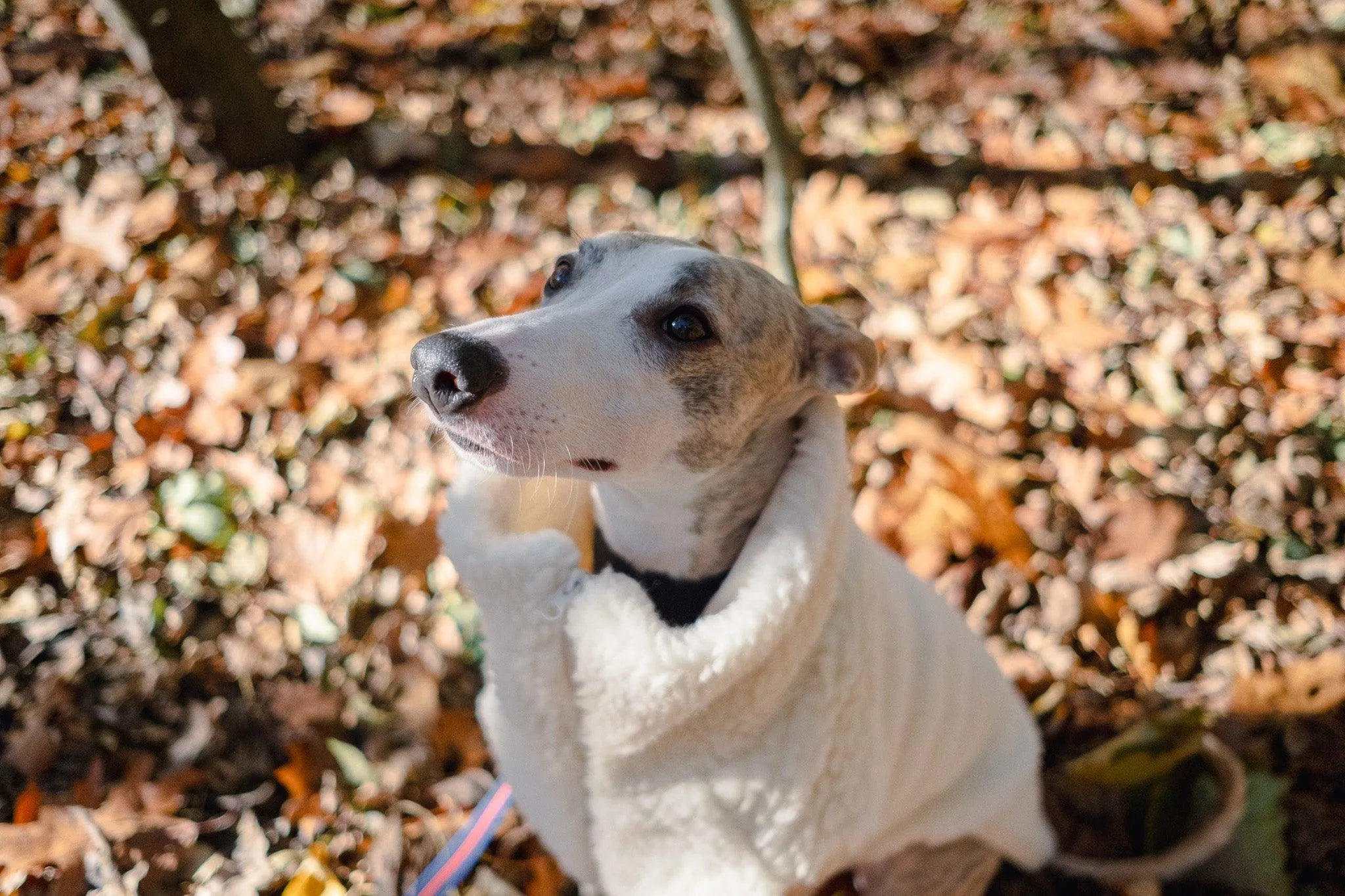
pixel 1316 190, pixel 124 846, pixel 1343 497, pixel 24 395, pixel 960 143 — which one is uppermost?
pixel 24 395

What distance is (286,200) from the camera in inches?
170

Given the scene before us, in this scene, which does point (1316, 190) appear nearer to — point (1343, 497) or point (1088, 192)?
point (1088, 192)

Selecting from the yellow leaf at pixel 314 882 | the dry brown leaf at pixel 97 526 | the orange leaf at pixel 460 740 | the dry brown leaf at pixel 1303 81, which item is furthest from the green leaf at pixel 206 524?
the dry brown leaf at pixel 1303 81

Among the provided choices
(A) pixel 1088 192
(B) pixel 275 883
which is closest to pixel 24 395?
(B) pixel 275 883

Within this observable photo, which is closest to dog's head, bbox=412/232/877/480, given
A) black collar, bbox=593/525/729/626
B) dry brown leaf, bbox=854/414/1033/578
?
black collar, bbox=593/525/729/626

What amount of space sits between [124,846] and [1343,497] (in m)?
4.21

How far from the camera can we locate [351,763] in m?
2.72

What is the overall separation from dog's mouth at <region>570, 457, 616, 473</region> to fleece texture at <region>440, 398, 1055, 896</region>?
0.63 ft

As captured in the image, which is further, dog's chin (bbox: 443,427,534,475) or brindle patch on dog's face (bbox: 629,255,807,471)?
brindle patch on dog's face (bbox: 629,255,807,471)

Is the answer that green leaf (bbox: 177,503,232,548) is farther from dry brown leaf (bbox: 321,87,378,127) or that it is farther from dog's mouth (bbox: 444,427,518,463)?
dry brown leaf (bbox: 321,87,378,127)

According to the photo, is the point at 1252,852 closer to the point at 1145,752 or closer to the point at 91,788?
the point at 1145,752

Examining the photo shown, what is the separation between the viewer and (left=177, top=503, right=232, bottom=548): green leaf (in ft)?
10.2

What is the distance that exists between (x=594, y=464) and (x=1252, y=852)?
2289mm

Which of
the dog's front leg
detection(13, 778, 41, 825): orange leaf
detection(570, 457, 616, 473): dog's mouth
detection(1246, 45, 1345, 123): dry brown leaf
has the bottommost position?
the dog's front leg
